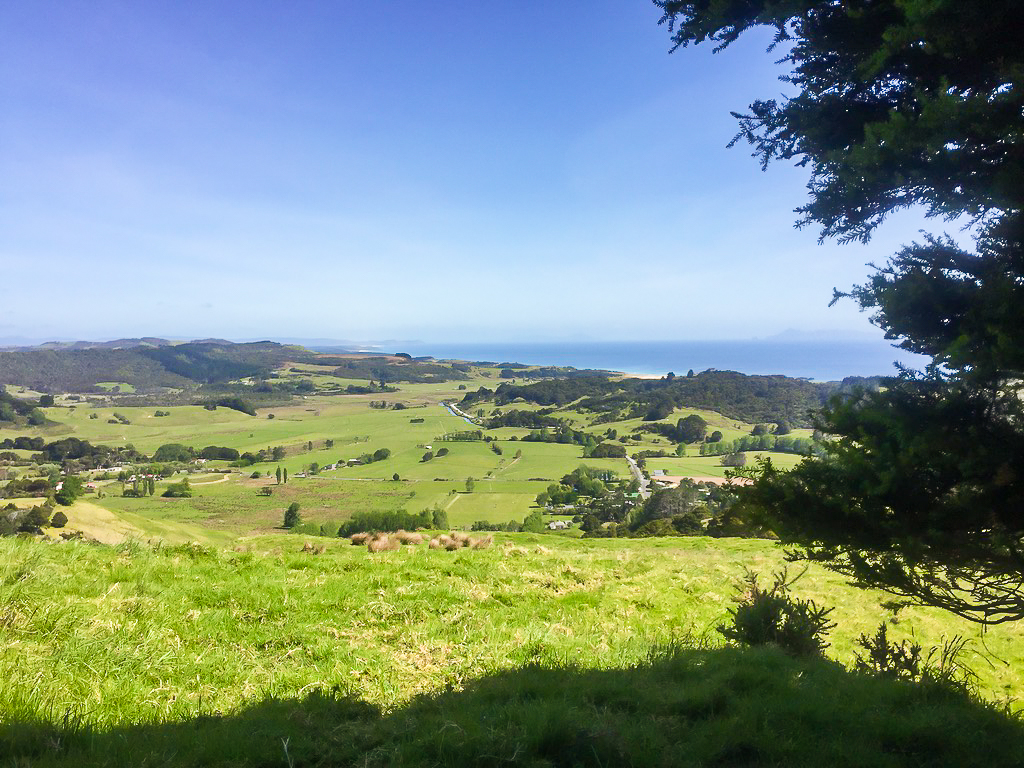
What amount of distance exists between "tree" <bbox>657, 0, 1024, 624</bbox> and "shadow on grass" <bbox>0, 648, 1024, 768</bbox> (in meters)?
1.05

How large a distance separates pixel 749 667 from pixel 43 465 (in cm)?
6912

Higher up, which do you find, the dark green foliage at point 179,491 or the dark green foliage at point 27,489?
the dark green foliage at point 27,489

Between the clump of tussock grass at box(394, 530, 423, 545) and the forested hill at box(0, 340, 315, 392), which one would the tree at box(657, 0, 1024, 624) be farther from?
the forested hill at box(0, 340, 315, 392)

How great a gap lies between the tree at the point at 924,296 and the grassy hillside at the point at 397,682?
134cm

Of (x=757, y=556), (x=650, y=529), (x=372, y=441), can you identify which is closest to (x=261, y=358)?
(x=372, y=441)

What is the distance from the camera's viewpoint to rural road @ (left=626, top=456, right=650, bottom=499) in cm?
4677

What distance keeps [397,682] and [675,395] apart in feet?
307

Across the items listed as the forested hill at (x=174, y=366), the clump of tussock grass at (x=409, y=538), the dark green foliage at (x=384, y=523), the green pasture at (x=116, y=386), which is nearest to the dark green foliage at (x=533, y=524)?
the dark green foliage at (x=384, y=523)

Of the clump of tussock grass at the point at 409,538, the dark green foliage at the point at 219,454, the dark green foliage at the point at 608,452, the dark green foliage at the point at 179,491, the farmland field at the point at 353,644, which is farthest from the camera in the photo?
the dark green foliage at the point at 608,452

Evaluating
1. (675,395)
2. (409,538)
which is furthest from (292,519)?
(675,395)

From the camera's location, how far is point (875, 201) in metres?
4.57

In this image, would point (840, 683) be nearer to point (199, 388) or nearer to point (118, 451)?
point (118, 451)

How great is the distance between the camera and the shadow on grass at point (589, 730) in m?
3.43

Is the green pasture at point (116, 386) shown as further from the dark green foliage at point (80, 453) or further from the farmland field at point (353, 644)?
the farmland field at point (353, 644)
